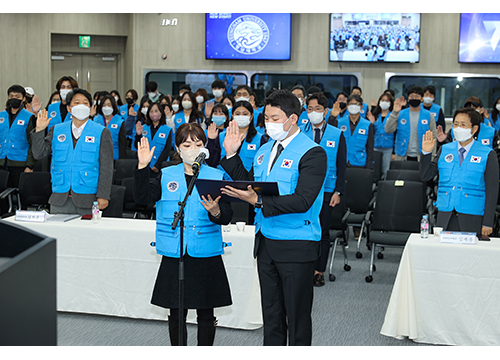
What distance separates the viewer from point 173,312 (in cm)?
306

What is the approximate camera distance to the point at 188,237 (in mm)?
2969

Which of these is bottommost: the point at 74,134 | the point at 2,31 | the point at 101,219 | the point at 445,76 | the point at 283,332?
the point at 283,332

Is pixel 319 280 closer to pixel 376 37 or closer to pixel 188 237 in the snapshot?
pixel 188 237

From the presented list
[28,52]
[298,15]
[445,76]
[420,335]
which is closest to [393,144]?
[445,76]

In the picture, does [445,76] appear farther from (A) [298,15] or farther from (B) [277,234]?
(B) [277,234]

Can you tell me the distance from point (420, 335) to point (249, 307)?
122 cm

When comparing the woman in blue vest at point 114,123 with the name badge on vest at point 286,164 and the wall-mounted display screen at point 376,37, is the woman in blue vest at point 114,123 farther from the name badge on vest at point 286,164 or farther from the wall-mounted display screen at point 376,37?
the name badge on vest at point 286,164

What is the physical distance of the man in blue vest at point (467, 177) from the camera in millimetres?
4309

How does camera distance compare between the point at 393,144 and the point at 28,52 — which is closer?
the point at 393,144

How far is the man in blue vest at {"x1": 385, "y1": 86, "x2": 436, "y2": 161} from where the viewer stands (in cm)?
856

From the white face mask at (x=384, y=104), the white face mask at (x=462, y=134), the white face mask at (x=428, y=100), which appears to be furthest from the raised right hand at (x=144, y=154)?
the white face mask at (x=428, y=100)

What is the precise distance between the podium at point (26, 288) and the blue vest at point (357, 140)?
259 inches

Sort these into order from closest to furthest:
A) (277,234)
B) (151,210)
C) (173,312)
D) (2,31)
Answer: (277,234) < (173,312) < (151,210) < (2,31)

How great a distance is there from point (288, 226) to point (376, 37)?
9.15m
